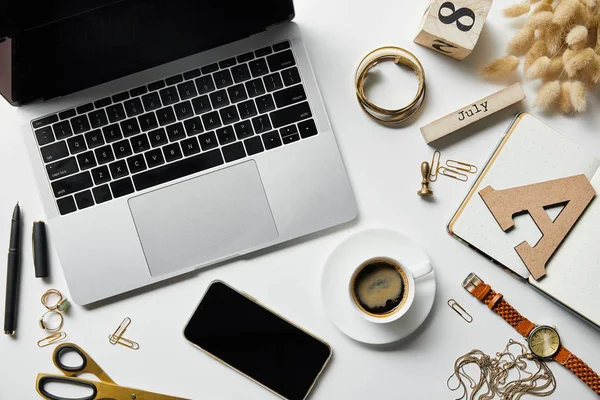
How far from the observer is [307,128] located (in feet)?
3.02

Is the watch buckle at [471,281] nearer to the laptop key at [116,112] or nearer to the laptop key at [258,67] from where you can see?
the laptop key at [258,67]

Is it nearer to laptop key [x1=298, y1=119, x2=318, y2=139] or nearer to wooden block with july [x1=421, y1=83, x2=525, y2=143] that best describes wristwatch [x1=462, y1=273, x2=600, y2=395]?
wooden block with july [x1=421, y1=83, x2=525, y2=143]

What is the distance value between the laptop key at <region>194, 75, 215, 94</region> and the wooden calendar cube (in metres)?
0.36

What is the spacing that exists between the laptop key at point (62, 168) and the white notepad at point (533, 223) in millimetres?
648

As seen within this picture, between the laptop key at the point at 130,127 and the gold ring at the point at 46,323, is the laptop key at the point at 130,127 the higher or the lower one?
the higher one

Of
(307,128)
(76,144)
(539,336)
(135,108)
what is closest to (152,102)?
(135,108)

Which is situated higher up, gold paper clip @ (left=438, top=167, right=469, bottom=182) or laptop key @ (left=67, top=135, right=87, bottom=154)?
laptop key @ (left=67, top=135, right=87, bottom=154)

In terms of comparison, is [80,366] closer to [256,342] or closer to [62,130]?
[256,342]

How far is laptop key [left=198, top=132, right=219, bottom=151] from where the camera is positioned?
927mm

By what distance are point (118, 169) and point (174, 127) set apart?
0.39 ft

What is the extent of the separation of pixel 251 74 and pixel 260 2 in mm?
115

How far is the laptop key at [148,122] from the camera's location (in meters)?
0.93

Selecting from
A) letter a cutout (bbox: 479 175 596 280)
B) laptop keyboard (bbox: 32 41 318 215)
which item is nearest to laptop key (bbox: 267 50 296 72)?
laptop keyboard (bbox: 32 41 318 215)

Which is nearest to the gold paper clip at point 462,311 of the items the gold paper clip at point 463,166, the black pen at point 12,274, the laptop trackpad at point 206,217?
the gold paper clip at point 463,166
